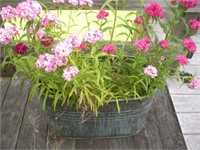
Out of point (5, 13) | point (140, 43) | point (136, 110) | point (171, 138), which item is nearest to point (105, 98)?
point (136, 110)

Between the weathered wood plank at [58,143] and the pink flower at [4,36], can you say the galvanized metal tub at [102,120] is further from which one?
the pink flower at [4,36]

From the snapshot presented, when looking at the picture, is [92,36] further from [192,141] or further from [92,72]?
[192,141]

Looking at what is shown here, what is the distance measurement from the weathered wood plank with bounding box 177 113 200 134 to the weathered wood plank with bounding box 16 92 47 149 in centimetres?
94

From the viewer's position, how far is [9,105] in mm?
2039

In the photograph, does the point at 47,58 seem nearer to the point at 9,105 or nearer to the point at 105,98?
the point at 105,98

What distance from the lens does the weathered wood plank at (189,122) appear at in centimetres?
199

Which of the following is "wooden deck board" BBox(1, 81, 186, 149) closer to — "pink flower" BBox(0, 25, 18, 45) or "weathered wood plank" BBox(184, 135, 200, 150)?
"weathered wood plank" BBox(184, 135, 200, 150)

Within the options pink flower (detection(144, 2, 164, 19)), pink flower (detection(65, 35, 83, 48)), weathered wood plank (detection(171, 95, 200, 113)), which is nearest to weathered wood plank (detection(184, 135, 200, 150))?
weathered wood plank (detection(171, 95, 200, 113))

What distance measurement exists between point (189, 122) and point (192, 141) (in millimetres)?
185

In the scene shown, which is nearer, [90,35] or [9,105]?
[90,35]

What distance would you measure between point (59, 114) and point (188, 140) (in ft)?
2.84

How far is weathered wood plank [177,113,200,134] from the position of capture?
78.3 inches

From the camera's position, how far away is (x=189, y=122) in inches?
81.0

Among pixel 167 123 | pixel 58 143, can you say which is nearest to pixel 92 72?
pixel 58 143
